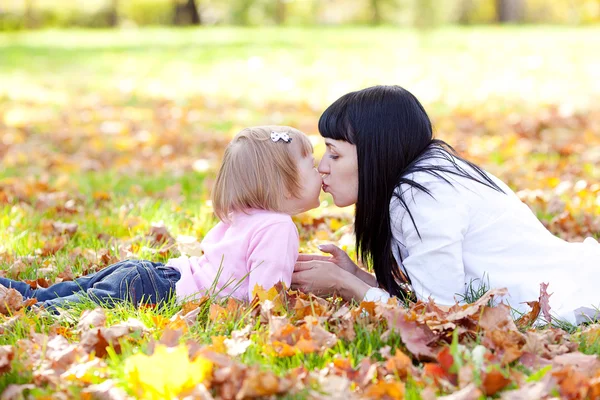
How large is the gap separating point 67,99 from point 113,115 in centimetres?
193

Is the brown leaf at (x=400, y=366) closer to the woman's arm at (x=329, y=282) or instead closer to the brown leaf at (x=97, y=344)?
the woman's arm at (x=329, y=282)

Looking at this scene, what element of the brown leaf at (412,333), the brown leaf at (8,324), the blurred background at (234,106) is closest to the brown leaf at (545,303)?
the brown leaf at (412,333)

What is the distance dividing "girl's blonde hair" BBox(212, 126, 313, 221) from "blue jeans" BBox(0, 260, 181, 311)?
38 centimetres

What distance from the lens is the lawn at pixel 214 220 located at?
2.08 meters

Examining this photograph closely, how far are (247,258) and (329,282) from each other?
1.13ft

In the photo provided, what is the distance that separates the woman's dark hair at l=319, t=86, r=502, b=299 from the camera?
114 inches

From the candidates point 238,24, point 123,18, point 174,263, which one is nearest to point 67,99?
point 174,263

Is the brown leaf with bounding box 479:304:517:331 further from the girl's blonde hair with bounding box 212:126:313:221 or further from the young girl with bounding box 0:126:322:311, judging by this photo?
the girl's blonde hair with bounding box 212:126:313:221

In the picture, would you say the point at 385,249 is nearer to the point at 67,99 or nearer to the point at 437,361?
the point at 437,361

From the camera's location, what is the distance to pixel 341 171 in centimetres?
301

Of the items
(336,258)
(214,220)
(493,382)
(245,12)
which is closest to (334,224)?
(214,220)

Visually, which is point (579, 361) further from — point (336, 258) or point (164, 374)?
point (336, 258)

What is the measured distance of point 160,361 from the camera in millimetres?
1980

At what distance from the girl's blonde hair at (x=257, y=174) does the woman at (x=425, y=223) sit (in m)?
0.16
